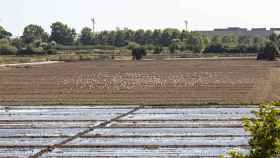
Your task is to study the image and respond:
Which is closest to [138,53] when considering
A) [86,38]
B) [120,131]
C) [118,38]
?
[118,38]

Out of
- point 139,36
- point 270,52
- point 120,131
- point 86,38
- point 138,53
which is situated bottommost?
point 138,53

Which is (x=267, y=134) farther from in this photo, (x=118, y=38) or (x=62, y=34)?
(x=62, y=34)

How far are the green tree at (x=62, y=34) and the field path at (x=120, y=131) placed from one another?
10510cm

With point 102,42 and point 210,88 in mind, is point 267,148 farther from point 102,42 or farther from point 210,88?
point 102,42

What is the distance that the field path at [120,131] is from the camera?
1188 cm

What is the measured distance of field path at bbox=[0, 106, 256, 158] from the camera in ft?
39.0

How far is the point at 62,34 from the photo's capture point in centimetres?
12519

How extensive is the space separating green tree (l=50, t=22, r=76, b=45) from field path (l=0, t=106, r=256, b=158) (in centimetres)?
10510

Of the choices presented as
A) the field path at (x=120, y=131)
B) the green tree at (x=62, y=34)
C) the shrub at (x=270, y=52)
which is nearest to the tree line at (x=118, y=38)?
the green tree at (x=62, y=34)

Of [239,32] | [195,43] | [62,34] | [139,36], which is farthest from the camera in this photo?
[239,32]

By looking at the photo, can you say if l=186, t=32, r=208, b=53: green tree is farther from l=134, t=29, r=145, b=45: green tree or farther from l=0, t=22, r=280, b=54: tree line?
l=134, t=29, r=145, b=45: green tree

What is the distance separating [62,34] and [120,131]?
112207mm

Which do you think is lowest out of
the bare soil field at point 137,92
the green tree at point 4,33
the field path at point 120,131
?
the bare soil field at point 137,92

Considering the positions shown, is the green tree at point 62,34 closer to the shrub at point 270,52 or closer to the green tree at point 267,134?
the shrub at point 270,52
